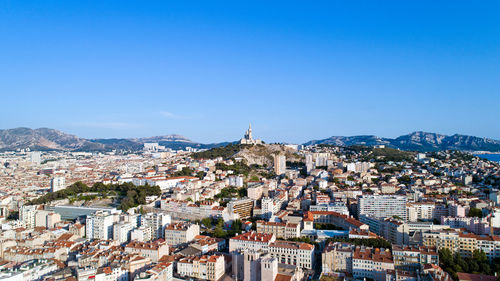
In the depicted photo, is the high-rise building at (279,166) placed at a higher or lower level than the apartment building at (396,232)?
higher

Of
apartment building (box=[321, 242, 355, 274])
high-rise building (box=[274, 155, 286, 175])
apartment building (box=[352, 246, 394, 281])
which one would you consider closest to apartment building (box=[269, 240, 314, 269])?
apartment building (box=[321, 242, 355, 274])

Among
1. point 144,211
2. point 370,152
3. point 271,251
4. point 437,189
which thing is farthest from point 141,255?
point 370,152

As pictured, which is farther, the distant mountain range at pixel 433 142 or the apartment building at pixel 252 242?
the distant mountain range at pixel 433 142

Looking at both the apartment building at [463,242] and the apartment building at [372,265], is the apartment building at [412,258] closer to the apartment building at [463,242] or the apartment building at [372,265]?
the apartment building at [372,265]

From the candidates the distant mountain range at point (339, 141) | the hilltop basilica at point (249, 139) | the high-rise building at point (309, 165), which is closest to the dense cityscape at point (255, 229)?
the high-rise building at point (309, 165)

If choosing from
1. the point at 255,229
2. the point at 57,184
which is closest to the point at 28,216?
the point at 57,184

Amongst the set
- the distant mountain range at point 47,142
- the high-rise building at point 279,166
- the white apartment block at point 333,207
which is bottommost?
the white apartment block at point 333,207

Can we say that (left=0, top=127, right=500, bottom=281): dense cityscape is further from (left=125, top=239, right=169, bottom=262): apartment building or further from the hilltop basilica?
the hilltop basilica
